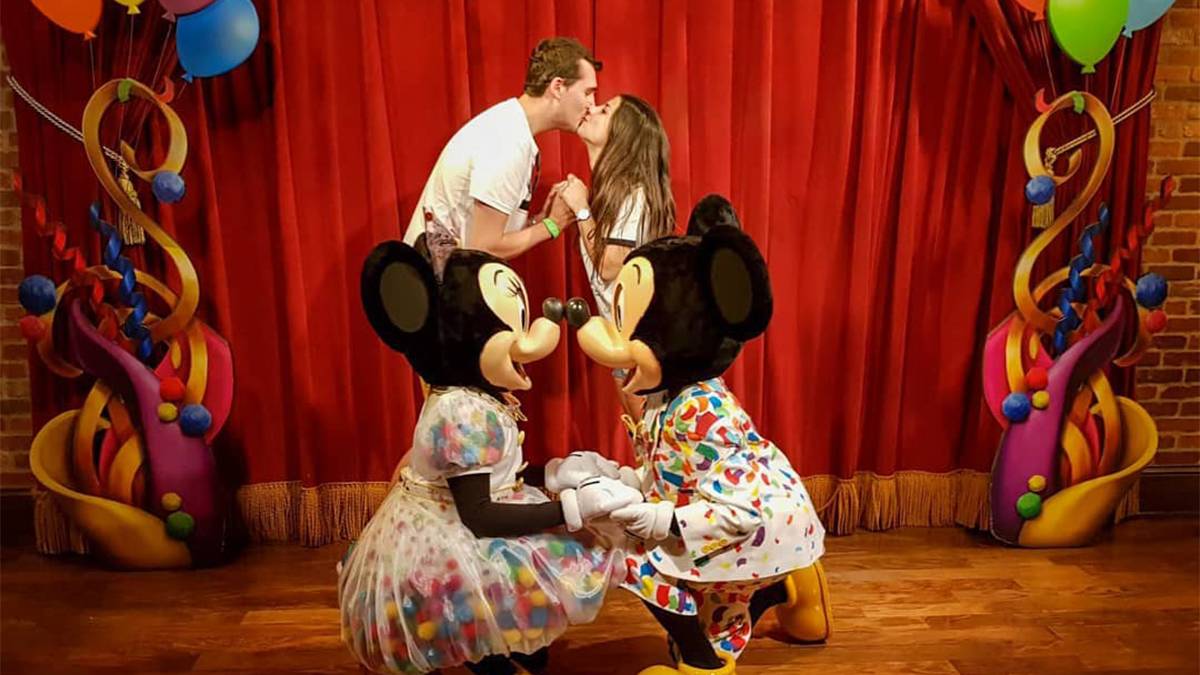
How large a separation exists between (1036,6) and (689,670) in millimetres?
1931

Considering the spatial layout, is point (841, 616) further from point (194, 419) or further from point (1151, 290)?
point (194, 419)

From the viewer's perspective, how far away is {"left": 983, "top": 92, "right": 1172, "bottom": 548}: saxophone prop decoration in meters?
3.02

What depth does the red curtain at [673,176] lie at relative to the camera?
2951mm

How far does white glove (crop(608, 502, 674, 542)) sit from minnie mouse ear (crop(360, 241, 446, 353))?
50 centimetres

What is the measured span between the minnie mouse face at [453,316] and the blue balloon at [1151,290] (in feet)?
6.02

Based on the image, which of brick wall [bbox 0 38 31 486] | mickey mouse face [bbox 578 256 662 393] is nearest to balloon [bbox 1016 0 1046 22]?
mickey mouse face [bbox 578 256 662 393]

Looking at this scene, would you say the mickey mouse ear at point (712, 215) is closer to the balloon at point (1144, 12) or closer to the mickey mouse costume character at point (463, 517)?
the mickey mouse costume character at point (463, 517)

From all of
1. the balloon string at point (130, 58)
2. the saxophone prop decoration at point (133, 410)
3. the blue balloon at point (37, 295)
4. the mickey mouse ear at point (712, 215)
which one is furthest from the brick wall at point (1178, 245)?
the blue balloon at point (37, 295)

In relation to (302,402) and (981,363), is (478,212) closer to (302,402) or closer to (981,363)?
(302,402)

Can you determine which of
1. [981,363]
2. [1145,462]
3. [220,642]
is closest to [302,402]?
[220,642]

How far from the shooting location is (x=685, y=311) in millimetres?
2076

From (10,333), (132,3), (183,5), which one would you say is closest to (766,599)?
(183,5)

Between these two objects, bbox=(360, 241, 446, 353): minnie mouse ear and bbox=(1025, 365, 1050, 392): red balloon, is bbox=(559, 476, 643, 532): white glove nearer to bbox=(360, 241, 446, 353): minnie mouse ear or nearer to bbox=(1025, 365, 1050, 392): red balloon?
bbox=(360, 241, 446, 353): minnie mouse ear

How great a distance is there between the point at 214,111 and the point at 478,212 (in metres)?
0.85
